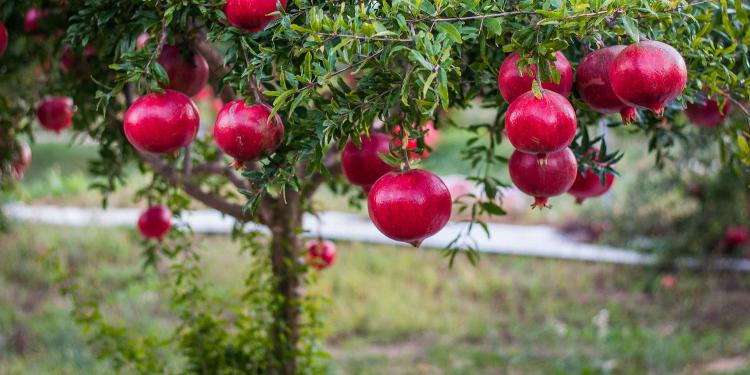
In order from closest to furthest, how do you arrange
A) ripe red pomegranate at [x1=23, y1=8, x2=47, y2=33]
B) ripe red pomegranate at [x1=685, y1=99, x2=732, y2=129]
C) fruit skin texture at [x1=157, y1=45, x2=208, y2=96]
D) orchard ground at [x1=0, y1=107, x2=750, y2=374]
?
fruit skin texture at [x1=157, y1=45, x2=208, y2=96]
ripe red pomegranate at [x1=685, y1=99, x2=732, y2=129]
ripe red pomegranate at [x1=23, y1=8, x2=47, y2=33]
orchard ground at [x1=0, y1=107, x2=750, y2=374]

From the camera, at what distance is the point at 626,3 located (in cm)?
110

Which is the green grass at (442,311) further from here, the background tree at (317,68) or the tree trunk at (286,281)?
the background tree at (317,68)

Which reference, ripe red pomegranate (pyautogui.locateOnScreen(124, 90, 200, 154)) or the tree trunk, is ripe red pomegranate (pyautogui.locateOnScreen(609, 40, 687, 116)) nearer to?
ripe red pomegranate (pyautogui.locateOnScreen(124, 90, 200, 154))

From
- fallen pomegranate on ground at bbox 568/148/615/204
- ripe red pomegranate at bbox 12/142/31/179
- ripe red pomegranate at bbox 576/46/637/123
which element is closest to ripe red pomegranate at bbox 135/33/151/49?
ripe red pomegranate at bbox 12/142/31/179

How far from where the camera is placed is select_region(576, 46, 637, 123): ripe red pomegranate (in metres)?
1.24

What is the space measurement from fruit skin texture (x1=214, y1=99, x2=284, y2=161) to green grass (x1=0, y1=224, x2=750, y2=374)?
2.65 meters

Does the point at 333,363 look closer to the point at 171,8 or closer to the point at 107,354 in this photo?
the point at 107,354

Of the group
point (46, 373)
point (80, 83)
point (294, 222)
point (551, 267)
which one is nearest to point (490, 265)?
point (551, 267)

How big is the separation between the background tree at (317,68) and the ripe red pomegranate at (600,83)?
35mm

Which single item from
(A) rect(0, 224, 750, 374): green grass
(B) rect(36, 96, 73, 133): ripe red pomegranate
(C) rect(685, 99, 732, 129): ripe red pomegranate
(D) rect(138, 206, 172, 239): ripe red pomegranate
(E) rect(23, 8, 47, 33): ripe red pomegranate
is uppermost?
(E) rect(23, 8, 47, 33): ripe red pomegranate

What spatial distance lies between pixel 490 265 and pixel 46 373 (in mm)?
3390

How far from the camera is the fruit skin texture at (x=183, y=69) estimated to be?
1516mm

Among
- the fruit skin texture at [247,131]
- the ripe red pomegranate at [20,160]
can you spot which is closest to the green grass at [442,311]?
the ripe red pomegranate at [20,160]

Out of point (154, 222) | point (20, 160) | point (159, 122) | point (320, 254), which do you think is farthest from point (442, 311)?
point (159, 122)
